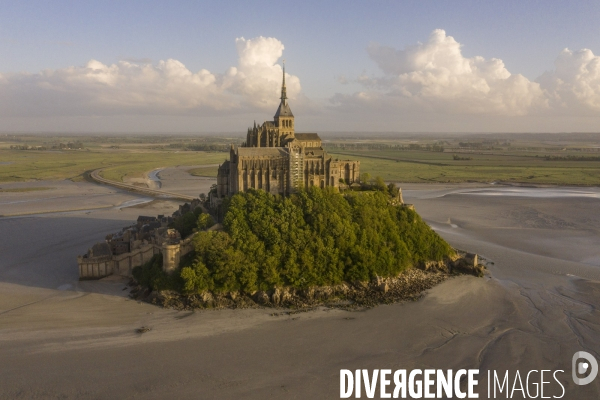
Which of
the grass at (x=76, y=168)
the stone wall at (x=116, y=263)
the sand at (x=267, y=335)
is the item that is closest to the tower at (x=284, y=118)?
the stone wall at (x=116, y=263)

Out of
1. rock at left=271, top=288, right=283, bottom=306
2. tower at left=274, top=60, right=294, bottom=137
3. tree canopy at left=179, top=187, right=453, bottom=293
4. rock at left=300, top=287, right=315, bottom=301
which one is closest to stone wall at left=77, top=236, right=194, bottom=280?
tree canopy at left=179, top=187, right=453, bottom=293

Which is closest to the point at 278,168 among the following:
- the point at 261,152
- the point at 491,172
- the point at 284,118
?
the point at 261,152

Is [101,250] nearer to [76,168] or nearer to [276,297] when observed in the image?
[276,297]

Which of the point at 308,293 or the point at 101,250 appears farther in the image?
the point at 101,250

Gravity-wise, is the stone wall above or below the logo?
above

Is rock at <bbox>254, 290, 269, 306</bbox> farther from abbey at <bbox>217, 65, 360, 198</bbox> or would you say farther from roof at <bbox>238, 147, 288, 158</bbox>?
roof at <bbox>238, 147, 288, 158</bbox>

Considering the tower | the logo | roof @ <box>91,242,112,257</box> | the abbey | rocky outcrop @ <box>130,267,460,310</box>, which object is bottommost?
the logo

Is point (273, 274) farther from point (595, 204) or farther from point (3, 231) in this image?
point (595, 204)
